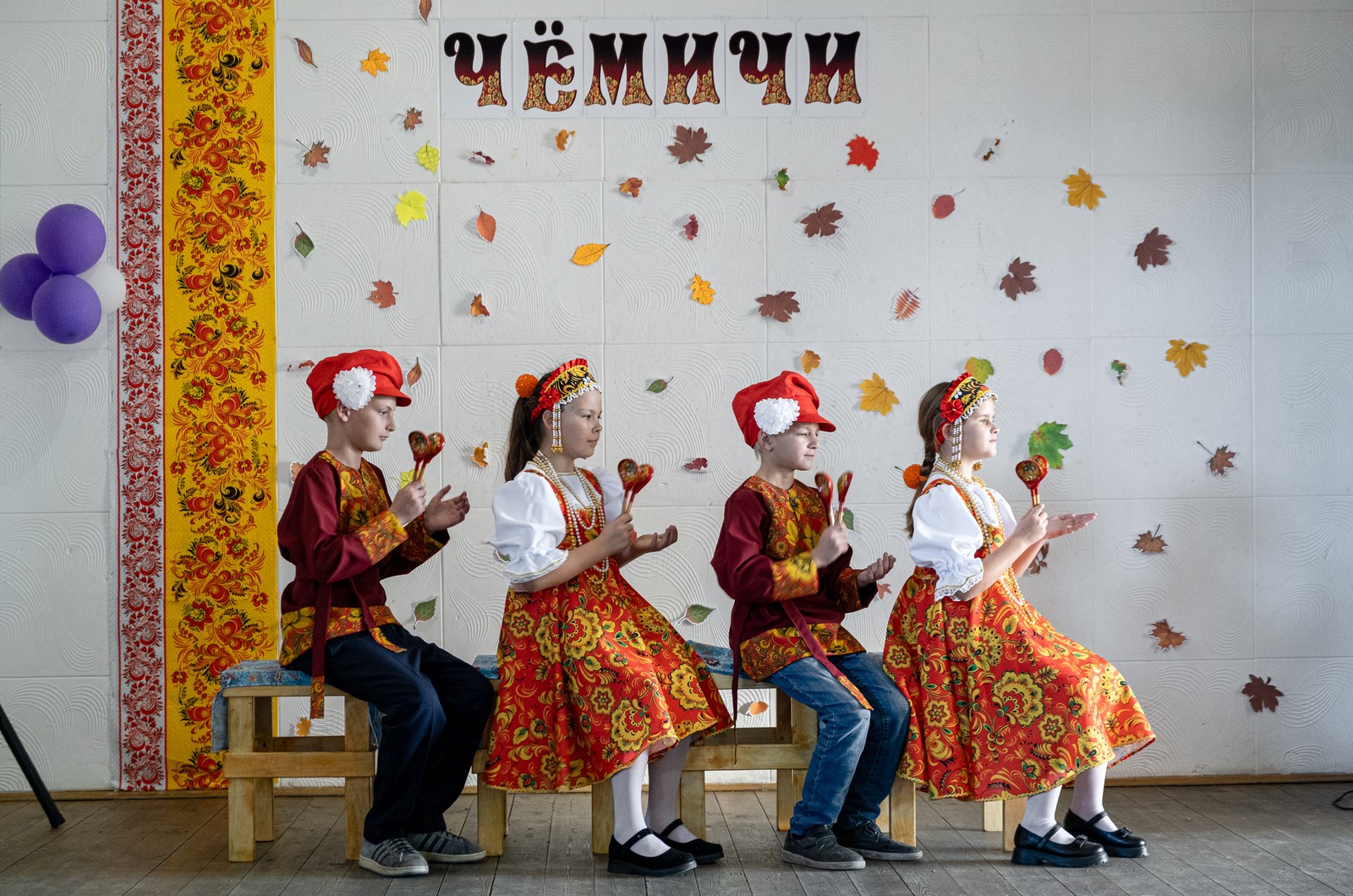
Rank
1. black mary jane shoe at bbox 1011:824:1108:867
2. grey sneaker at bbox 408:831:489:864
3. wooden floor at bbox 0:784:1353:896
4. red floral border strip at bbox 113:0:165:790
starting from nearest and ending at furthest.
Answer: wooden floor at bbox 0:784:1353:896 < black mary jane shoe at bbox 1011:824:1108:867 < grey sneaker at bbox 408:831:489:864 < red floral border strip at bbox 113:0:165:790

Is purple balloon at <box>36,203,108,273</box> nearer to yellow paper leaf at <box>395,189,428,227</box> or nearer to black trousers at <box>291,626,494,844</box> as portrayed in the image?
yellow paper leaf at <box>395,189,428,227</box>

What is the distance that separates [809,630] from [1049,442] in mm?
1154

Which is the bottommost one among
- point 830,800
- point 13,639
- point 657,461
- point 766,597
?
point 830,800

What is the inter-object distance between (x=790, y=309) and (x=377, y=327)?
3.97ft

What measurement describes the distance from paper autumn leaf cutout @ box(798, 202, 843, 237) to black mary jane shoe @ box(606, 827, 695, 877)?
1773 mm

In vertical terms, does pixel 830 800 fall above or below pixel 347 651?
below

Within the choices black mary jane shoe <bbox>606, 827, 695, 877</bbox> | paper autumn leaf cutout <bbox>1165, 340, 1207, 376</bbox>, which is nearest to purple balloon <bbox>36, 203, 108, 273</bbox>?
black mary jane shoe <bbox>606, 827, 695, 877</bbox>

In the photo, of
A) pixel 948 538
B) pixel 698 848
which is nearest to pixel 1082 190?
pixel 948 538

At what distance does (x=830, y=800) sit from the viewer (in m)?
2.66

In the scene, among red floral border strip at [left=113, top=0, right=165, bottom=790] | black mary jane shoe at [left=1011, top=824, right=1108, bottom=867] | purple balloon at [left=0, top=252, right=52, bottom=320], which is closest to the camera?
black mary jane shoe at [left=1011, top=824, right=1108, bottom=867]

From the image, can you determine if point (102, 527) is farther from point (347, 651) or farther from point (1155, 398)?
point (1155, 398)

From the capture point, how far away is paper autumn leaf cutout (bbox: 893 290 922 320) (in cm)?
348

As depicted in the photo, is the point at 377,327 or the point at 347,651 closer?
the point at 347,651

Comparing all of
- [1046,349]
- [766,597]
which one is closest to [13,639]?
[766,597]
